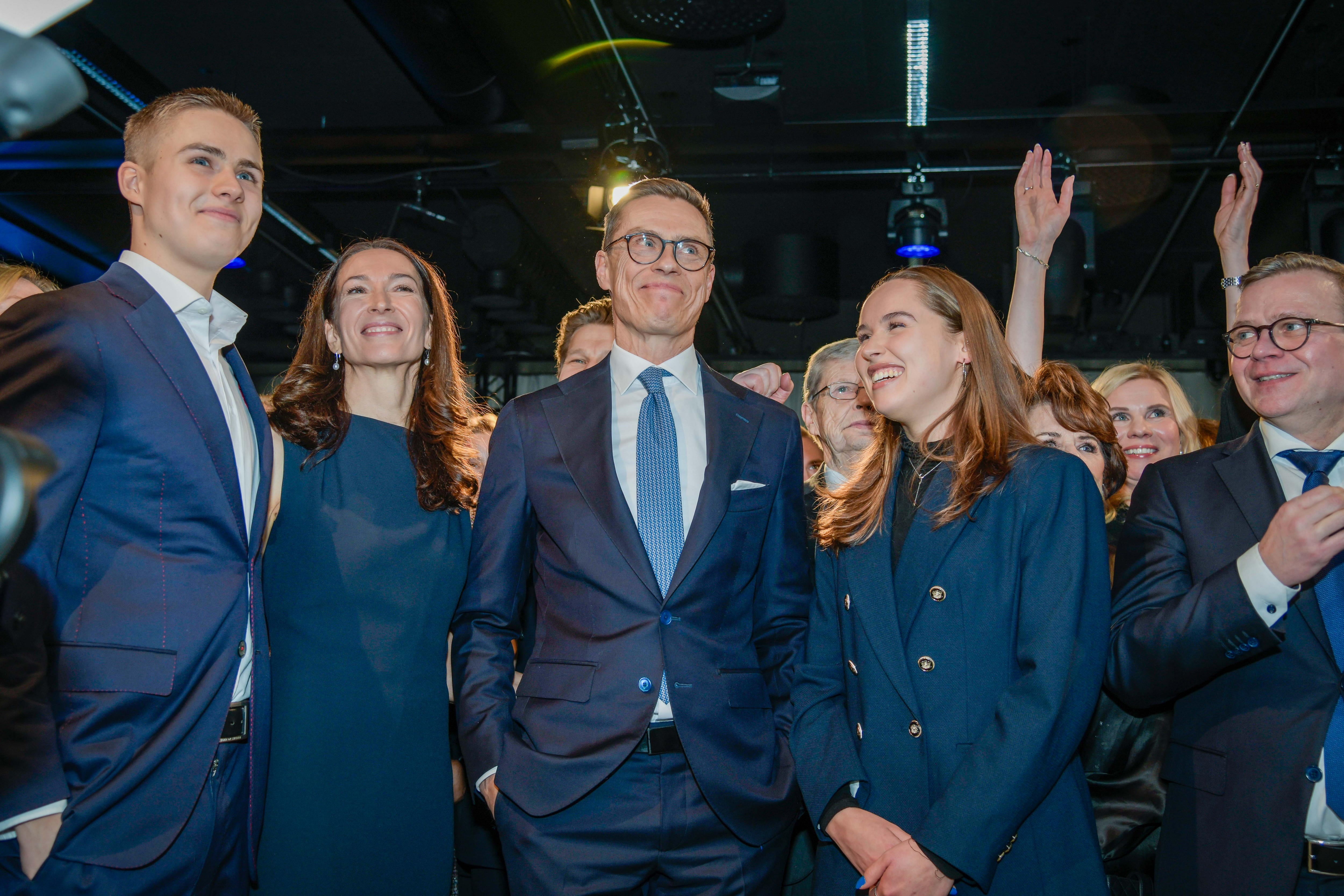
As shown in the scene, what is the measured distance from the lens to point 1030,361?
2.92m

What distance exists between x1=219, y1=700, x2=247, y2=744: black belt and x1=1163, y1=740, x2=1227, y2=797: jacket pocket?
191 cm

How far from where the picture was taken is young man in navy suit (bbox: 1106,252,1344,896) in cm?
189

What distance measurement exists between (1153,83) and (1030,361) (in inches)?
192

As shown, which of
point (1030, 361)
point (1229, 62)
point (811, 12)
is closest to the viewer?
point (1030, 361)

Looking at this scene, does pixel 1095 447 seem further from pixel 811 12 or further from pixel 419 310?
pixel 811 12

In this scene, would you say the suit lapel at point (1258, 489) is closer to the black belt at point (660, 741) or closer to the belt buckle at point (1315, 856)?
the belt buckle at point (1315, 856)

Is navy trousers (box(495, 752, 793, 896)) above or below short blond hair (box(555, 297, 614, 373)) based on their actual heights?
below

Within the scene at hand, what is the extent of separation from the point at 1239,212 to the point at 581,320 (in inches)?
80.5

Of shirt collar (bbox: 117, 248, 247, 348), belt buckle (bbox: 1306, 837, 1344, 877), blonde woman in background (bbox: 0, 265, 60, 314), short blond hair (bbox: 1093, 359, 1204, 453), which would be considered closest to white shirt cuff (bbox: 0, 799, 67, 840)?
shirt collar (bbox: 117, 248, 247, 348)

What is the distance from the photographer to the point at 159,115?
7.02ft

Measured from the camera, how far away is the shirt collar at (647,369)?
233cm

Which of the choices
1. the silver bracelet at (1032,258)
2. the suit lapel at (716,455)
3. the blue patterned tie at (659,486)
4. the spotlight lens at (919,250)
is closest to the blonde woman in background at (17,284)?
the blue patterned tie at (659,486)

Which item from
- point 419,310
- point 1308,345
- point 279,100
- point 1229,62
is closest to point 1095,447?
point 1308,345

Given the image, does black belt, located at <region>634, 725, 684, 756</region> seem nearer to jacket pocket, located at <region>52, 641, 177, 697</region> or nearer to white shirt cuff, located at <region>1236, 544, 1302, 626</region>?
jacket pocket, located at <region>52, 641, 177, 697</region>
